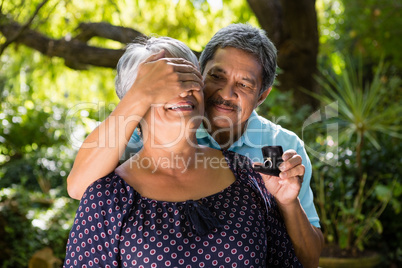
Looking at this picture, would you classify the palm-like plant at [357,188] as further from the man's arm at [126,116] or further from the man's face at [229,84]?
the man's arm at [126,116]

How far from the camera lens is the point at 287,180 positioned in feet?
5.44

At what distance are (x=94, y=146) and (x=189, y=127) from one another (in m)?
0.34

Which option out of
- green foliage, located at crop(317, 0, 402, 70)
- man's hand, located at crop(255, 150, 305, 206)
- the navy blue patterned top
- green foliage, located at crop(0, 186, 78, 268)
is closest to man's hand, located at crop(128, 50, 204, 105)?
the navy blue patterned top

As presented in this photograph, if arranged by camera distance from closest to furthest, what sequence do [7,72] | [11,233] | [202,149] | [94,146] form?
[94,146]
[202,149]
[11,233]
[7,72]

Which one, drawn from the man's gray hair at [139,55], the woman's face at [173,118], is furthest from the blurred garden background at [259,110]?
the woman's face at [173,118]

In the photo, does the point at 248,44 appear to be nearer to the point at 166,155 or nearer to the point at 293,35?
the point at 166,155

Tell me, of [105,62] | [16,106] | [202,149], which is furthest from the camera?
[16,106]

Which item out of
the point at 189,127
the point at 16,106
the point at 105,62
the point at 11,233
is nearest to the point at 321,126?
the point at 105,62

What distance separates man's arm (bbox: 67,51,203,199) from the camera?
1.50 meters

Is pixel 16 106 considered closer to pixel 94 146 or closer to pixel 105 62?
pixel 105 62

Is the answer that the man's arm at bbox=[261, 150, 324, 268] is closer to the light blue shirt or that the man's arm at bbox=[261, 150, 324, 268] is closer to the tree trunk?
the light blue shirt

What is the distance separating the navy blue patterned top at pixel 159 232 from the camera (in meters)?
1.49

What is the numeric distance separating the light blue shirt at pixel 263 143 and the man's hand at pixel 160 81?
635mm

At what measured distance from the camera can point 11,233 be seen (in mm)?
3820
